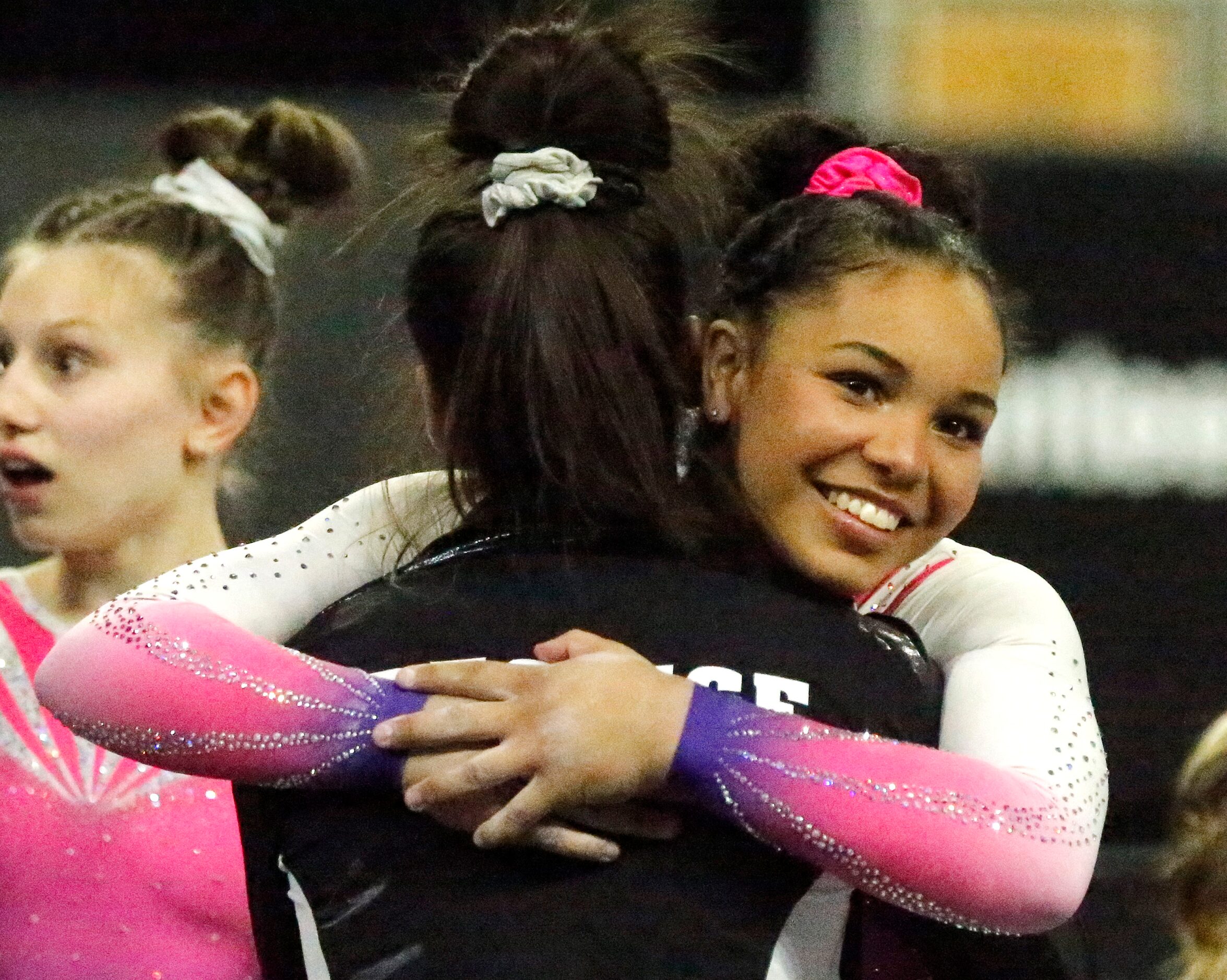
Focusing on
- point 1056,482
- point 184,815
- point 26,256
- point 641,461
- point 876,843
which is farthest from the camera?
point 1056,482

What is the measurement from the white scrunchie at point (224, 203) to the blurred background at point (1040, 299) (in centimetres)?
9

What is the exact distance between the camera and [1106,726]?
2033 millimetres

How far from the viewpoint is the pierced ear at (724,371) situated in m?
1.02

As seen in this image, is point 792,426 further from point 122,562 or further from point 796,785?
point 122,562

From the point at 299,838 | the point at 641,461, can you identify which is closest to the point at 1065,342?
the point at 641,461

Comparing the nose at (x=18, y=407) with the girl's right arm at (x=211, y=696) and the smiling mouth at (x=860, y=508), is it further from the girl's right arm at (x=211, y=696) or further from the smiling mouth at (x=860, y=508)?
the smiling mouth at (x=860, y=508)

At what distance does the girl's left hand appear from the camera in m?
0.82

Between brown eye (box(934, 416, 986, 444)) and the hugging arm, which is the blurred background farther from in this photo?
the hugging arm

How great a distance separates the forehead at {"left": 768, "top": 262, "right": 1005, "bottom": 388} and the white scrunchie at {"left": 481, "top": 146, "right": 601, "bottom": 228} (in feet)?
0.47

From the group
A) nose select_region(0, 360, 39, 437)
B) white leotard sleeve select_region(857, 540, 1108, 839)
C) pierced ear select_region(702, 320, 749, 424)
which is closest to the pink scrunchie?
pierced ear select_region(702, 320, 749, 424)

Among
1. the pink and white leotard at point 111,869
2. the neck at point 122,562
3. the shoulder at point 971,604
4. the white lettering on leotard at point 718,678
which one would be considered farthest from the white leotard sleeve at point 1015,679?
the neck at point 122,562

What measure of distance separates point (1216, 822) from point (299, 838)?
2.61 feet

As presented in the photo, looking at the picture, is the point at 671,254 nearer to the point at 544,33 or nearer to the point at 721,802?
the point at 544,33

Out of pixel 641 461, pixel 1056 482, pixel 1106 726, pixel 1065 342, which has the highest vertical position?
pixel 641 461
